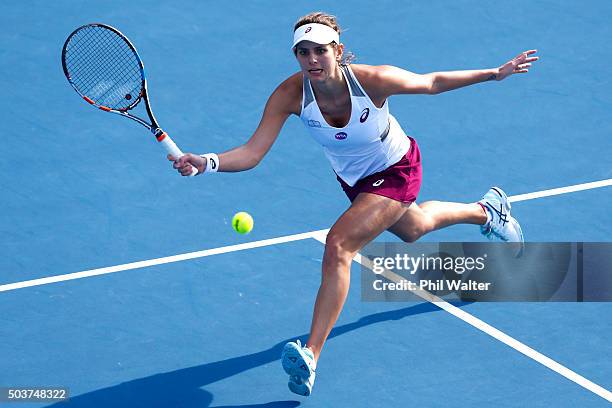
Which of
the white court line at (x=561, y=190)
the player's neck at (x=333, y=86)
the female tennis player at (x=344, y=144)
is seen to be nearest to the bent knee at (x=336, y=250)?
the female tennis player at (x=344, y=144)

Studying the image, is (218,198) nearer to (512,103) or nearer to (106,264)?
(106,264)

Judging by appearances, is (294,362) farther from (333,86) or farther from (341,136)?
(333,86)

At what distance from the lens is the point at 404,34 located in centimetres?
1195

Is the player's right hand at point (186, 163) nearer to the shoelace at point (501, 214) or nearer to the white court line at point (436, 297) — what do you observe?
the white court line at point (436, 297)

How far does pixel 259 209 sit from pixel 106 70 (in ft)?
5.31

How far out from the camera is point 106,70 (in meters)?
8.60

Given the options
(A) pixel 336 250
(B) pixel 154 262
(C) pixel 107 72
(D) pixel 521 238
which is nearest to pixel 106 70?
(C) pixel 107 72

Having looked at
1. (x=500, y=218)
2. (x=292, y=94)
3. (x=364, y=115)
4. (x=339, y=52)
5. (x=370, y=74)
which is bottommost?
(x=500, y=218)

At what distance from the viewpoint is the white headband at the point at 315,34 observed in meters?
7.27

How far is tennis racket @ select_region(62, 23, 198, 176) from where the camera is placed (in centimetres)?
780

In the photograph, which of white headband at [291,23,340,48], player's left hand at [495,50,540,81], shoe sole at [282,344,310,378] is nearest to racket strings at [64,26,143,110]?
white headband at [291,23,340,48]

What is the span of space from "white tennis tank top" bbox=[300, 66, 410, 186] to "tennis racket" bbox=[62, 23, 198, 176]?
3.24 ft

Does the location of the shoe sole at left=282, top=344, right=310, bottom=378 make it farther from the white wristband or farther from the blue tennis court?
the white wristband

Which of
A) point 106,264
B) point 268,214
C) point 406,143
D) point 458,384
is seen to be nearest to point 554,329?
point 458,384
